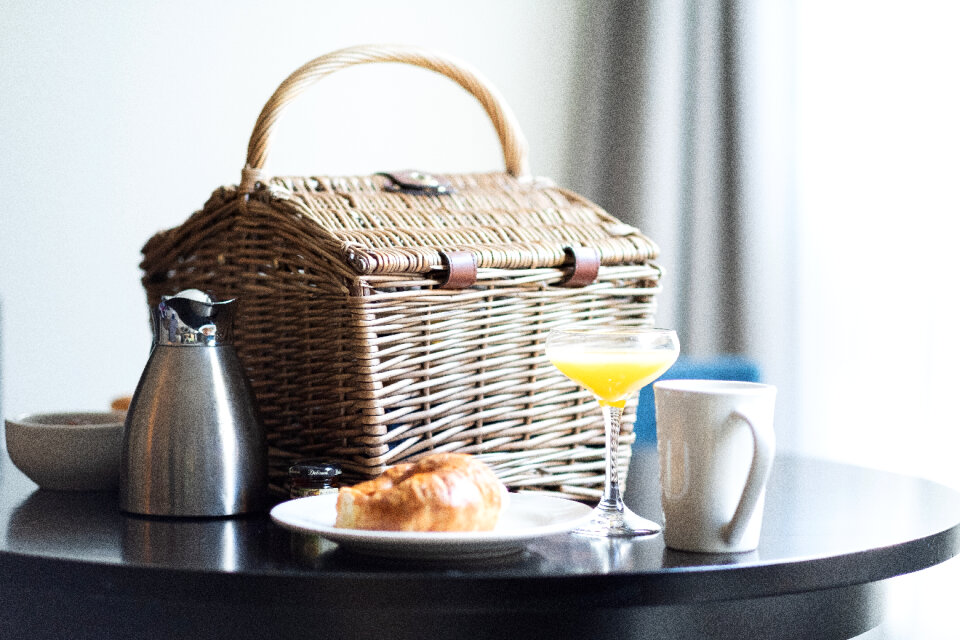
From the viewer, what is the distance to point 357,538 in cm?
71

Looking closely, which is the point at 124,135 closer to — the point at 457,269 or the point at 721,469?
the point at 457,269

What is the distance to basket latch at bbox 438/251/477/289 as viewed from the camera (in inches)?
37.1

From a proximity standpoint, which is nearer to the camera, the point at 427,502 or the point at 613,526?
the point at 427,502

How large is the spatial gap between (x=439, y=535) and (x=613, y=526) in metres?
0.20

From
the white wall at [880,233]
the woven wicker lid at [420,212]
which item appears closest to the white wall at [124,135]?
the white wall at [880,233]

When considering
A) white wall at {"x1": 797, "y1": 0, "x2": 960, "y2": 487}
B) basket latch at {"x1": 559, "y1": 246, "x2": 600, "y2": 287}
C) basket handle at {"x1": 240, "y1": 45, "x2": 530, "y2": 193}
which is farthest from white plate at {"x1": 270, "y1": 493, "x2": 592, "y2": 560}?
white wall at {"x1": 797, "y1": 0, "x2": 960, "y2": 487}

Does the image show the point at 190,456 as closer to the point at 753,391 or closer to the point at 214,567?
the point at 214,567

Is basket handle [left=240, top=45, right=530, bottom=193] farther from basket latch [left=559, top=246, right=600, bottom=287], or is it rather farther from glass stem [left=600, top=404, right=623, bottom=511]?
glass stem [left=600, top=404, right=623, bottom=511]

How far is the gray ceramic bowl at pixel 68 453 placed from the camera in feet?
3.34

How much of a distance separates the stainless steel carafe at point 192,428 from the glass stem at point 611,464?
0.32m

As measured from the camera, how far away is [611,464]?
2.87 ft

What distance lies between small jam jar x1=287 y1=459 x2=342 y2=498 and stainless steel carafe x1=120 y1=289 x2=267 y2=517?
0.15 ft

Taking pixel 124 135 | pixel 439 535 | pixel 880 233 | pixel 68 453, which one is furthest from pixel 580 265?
pixel 124 135

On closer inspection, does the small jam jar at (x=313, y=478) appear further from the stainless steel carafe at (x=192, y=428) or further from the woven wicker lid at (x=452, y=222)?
the woven wicker lid at (x=452, y=222)
